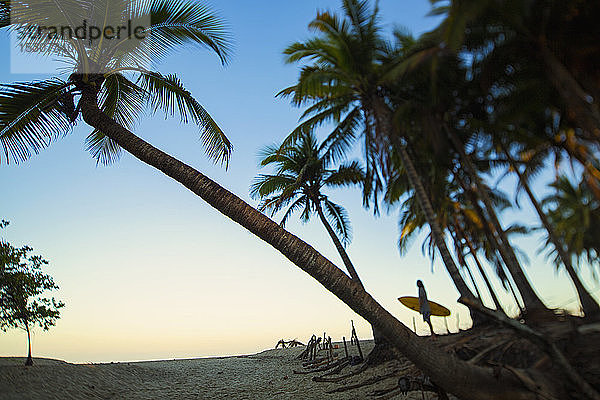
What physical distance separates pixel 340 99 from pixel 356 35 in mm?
1975

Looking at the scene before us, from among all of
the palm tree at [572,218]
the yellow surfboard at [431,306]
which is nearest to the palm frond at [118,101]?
the yellow surfboard at [431,306]

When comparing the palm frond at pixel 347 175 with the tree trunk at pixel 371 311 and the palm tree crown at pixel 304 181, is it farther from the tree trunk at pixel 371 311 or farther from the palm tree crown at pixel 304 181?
the tree trunk at pixel 371 311

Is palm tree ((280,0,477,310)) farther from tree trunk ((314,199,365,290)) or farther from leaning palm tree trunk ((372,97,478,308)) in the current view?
tree trunk ((314,199,365,290))

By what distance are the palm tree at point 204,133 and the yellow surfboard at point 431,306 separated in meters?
4.15

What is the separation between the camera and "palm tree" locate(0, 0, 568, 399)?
426cm

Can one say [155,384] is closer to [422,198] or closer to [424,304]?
[424,304]

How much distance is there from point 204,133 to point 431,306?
6197mm

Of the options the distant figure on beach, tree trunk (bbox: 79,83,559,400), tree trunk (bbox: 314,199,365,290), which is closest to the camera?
tree trunk (bbox: 79,83,559,400)

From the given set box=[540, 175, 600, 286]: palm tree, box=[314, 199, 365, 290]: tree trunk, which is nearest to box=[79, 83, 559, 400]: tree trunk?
box=[314, 199, 365, 290]: tree trunk

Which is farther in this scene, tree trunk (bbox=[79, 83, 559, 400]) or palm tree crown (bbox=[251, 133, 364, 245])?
palm tree crown (bbox=[251, 133, 364, 245])

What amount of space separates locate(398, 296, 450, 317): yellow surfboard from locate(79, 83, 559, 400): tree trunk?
4113mm

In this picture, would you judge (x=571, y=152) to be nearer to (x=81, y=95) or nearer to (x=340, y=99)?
(x=340, y=99)

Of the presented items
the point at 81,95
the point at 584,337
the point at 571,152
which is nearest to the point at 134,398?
the point at 81,95

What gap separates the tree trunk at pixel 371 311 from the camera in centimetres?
423
